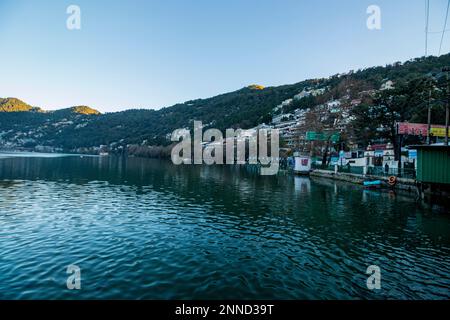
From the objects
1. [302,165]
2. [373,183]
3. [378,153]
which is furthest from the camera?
[302,165]

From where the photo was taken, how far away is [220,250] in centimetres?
1318

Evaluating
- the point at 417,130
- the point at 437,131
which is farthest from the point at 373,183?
the point at 437,131

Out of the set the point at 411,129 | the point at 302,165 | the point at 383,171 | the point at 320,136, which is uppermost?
the point at 320,136

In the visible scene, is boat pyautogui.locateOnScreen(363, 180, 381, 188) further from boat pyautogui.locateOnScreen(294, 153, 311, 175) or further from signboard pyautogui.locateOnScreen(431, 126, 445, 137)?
boat pyautogui.locateOnScreen(294, 153, 311, 175)

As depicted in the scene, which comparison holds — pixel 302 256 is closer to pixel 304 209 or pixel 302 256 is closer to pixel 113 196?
pixel 304 209

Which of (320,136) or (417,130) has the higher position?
(320,136)

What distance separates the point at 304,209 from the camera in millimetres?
23594

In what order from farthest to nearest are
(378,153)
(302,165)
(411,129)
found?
(302,165) → (378,153) → (411,129)

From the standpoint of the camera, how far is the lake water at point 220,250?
916 cm

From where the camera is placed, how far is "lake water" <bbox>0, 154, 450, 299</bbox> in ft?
30.0

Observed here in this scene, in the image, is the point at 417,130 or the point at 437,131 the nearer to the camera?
the point at 437,131

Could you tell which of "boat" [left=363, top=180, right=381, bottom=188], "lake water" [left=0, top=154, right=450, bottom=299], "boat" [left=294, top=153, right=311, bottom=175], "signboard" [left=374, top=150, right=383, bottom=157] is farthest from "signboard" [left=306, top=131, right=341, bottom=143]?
"lake water" [left=0, top=154, right=450, bottom=299]

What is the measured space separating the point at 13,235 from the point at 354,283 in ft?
60.3

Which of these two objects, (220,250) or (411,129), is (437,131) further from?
(220,250)
